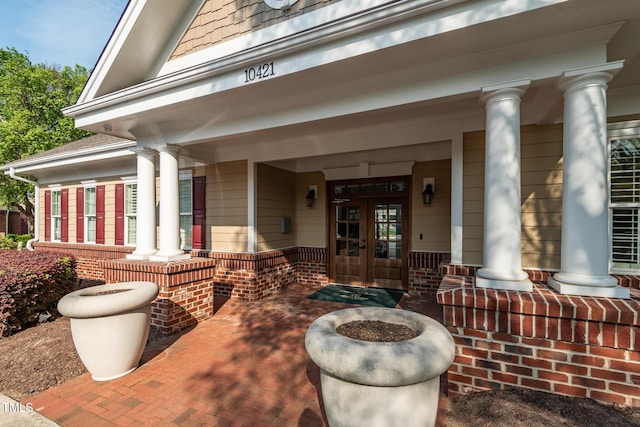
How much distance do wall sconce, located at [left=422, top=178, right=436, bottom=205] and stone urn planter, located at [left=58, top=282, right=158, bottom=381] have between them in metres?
4.33

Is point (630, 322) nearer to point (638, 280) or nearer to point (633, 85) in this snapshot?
point (638, 280)

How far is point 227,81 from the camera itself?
3.09m

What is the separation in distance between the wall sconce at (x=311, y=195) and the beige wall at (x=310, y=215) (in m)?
0.07

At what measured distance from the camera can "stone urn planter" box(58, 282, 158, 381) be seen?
246 cm

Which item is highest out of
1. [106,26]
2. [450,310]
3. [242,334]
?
[106,26]

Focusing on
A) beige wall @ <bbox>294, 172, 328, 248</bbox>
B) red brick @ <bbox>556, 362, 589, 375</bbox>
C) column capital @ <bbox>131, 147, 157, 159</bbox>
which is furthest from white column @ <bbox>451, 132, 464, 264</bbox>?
column capital @ <bbox>131, 147, 157, 159</bbox>

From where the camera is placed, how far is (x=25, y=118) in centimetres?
1172

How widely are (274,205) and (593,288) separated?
4751mm

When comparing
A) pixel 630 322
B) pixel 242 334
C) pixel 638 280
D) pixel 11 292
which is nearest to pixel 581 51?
pixel 630 322

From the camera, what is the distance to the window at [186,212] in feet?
19.5

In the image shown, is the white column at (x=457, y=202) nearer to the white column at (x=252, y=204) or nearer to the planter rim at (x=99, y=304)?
the white column at (x=252, y=204)

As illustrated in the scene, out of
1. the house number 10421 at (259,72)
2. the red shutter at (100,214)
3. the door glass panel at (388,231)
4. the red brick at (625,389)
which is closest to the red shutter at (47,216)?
the red shutter at (100,214)

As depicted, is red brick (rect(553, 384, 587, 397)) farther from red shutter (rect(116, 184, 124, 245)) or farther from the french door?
red shutter (rect(116, 184, 124, 245))

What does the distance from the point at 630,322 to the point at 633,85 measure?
2.57 meters
